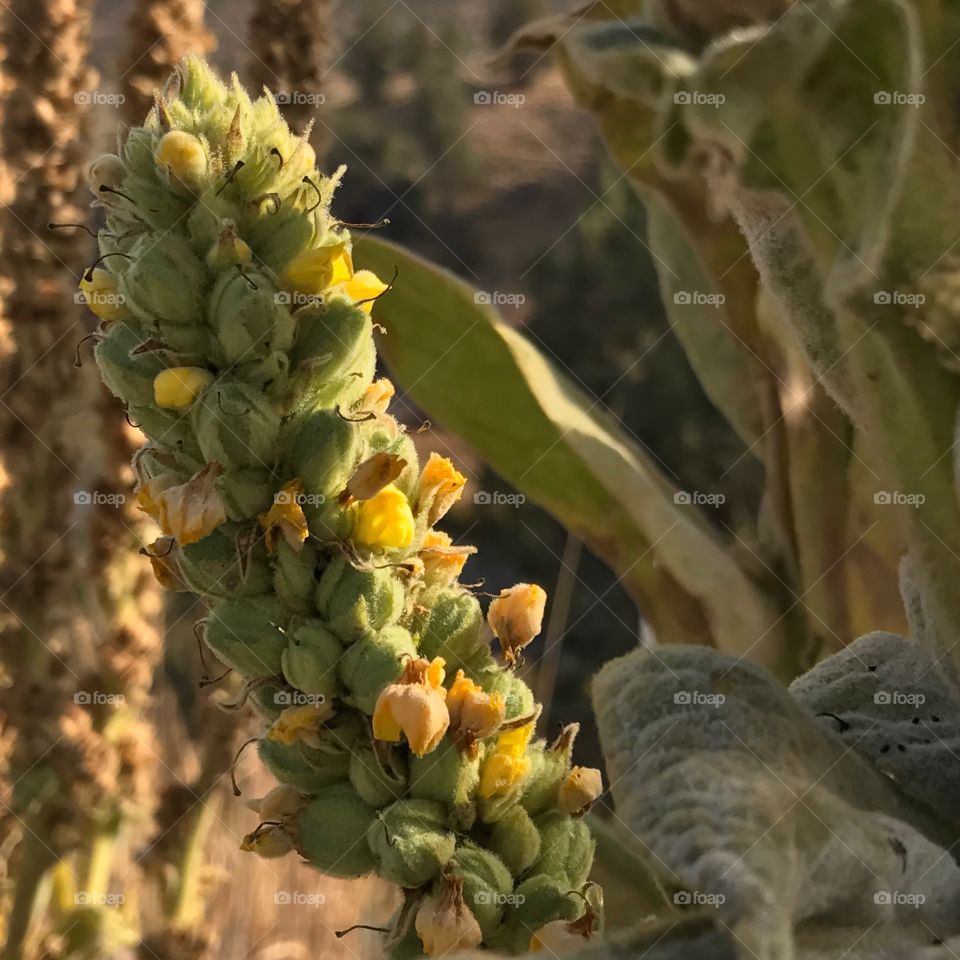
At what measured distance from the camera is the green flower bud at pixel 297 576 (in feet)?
1.26

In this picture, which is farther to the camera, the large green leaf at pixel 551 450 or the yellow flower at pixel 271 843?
the large green leaf at pixel 551 450

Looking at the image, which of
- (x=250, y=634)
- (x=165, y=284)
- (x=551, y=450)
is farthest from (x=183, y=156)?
(x=551, y=450)

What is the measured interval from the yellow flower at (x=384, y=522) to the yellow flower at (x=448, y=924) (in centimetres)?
10

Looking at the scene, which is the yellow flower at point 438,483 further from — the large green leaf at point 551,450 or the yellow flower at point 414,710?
the large green leaf at point 551,450

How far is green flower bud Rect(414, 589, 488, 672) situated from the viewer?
40 centimetres

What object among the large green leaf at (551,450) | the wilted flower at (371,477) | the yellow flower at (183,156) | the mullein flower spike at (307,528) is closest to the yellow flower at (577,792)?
the mullein flower spike at (307,528)

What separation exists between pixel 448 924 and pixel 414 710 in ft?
0.20

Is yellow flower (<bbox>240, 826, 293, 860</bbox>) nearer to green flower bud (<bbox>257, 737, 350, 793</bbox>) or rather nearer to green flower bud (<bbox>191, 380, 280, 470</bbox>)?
green flower bud (<bbox>257, 737, 350, 793</bbox>)

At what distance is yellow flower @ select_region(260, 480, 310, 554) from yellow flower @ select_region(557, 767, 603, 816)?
11 cm

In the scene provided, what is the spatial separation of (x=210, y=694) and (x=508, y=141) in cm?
759

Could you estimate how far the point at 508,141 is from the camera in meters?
8.58

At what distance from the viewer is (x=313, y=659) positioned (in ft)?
1.24

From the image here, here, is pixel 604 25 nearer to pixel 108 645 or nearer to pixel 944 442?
pixel 944 442

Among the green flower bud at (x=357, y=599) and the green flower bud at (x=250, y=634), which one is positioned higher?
the green flower bud at (x=357, y=599)
